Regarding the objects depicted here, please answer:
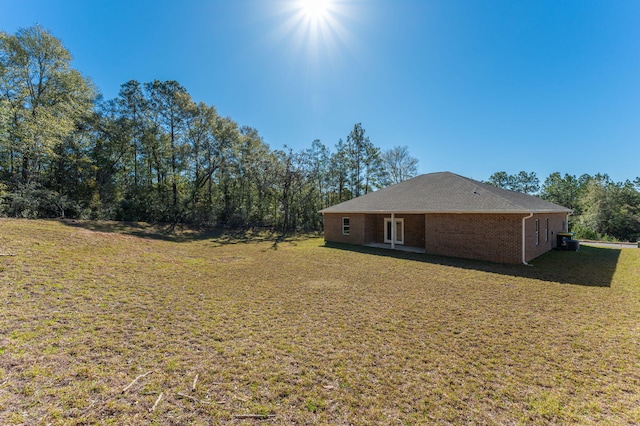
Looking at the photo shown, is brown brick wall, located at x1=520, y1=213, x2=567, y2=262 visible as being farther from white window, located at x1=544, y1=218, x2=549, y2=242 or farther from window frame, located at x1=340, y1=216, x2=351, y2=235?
window frame, located at x1=340, y1=216, x2=351, y2=235

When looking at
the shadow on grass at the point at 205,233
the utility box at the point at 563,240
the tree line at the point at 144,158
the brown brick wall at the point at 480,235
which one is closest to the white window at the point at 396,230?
the brown brick wall at the point at 480,235

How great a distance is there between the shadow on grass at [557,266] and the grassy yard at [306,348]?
27 centimetres

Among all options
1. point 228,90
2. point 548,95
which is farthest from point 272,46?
point 548,95

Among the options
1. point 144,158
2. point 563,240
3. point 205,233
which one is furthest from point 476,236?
point 144,158

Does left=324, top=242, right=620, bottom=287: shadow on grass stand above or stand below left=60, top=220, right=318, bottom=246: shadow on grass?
below

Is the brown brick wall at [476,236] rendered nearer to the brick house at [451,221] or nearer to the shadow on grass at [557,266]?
the brick house at [451,221]

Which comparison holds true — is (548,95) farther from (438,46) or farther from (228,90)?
→ (228,90)

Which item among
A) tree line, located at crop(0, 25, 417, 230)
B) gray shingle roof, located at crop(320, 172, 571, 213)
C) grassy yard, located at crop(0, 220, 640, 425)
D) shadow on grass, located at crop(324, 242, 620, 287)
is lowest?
grassy yard, located at crop(0, 220, 640, 425)

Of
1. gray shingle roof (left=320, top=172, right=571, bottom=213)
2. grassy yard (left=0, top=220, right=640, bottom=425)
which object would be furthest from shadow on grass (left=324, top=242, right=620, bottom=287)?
gray shingle roof (left=320, top=172, right=571, bottom=213)

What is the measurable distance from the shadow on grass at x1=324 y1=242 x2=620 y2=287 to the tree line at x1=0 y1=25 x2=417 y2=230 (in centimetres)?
1642

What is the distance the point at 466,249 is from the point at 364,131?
21.8 metres

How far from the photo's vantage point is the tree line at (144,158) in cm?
1518

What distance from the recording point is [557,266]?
9125mm

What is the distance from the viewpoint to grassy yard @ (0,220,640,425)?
8.06 feet
